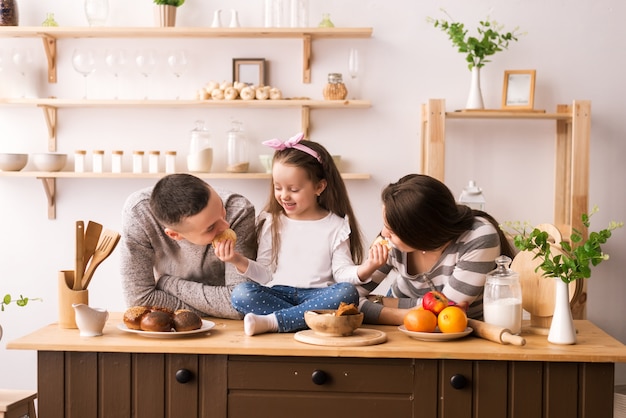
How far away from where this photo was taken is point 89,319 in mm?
2293

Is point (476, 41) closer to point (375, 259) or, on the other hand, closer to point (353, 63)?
point (353, 63)

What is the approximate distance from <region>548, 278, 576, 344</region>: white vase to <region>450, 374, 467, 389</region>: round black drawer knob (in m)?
0.28

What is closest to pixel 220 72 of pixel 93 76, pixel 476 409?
pixel 93 76

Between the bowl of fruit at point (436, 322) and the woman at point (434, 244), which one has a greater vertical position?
the woman at point (434, 244)

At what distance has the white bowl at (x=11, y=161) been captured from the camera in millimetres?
3885

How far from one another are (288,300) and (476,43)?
5.96 ft

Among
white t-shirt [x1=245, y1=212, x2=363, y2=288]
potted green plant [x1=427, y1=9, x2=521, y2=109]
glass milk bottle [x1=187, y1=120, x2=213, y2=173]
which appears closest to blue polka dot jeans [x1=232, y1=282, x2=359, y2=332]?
white t-shirt [x1=245, y1=212, x2=363, y2=288]

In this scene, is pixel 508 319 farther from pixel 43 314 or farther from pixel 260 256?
pixel 43 314

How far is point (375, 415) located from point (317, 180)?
0.84 m

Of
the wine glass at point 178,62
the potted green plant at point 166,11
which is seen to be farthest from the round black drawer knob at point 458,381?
the potted green plant at point 166,11

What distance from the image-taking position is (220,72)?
13.2 feet

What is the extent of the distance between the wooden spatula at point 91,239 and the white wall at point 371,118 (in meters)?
1.60

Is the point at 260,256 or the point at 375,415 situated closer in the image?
the point at 375,415

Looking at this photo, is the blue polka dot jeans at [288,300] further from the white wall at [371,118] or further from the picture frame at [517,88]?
the picture frame at [517,88]
